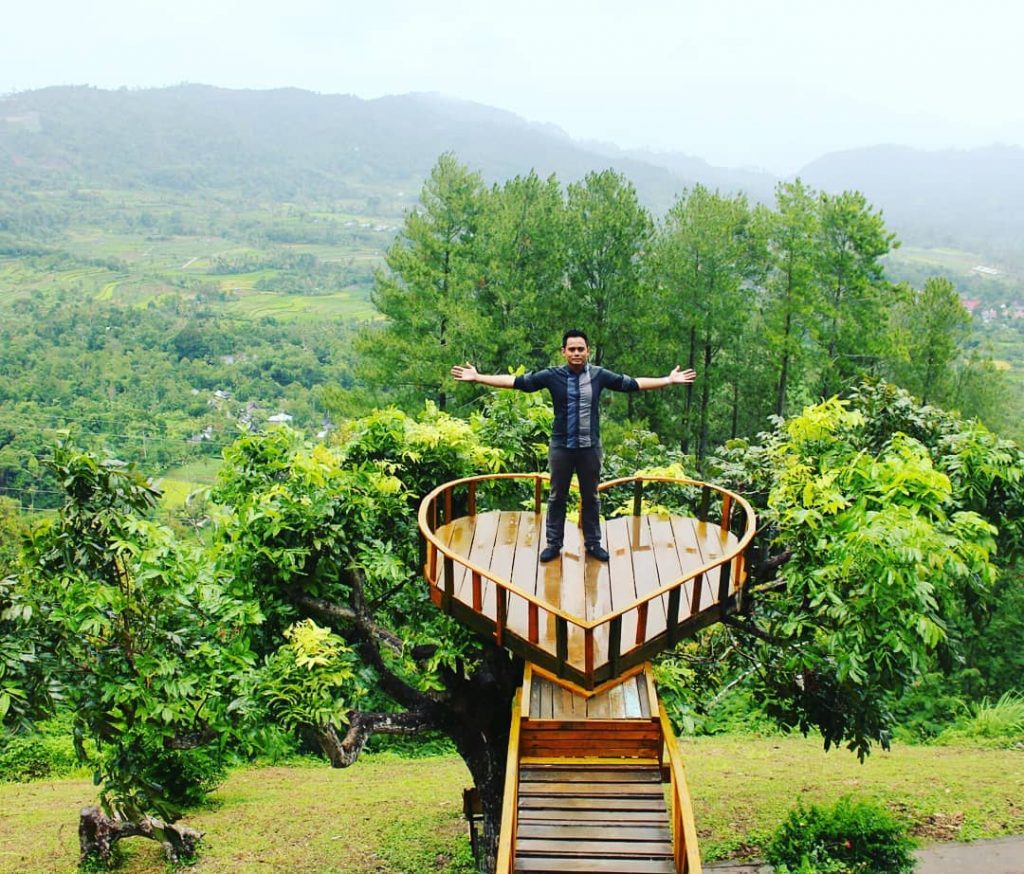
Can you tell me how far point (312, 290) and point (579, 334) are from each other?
106 metres

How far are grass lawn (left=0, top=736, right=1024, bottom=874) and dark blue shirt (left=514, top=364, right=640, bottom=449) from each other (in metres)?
7.61

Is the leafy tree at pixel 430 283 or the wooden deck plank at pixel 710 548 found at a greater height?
the leafy tree at pixel 430 283

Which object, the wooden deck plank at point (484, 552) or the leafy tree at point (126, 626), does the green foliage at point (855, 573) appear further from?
the leafy tree at point (126, 626)

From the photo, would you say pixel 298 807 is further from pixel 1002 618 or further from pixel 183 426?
pixel 183 426

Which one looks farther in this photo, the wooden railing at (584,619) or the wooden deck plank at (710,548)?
the wooden deck plank at (710,548)

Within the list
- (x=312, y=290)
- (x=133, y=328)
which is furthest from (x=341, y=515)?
(x=312, y=290)

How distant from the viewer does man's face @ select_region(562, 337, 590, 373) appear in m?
8.52

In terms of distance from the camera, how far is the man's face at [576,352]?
852 cm

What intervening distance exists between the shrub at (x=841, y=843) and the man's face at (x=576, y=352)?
26.4 ft

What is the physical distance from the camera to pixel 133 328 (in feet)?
235

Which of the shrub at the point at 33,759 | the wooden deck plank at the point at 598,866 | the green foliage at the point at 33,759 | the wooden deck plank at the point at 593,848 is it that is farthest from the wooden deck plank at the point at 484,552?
the shrub at the point at 33,759

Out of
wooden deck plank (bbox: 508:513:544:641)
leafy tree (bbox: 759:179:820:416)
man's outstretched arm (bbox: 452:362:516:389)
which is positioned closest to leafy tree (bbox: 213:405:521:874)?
wooden deck plank (bbox: 508:513:544:641)

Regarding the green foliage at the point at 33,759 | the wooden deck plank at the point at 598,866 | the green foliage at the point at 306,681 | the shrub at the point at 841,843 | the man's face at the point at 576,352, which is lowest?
the green foliage at the point at 33,759

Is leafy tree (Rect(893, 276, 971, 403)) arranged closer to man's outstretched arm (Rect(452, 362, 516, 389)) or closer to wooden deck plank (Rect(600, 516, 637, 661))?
wooden deck plank (Rect(600, 516, 637, 661))
